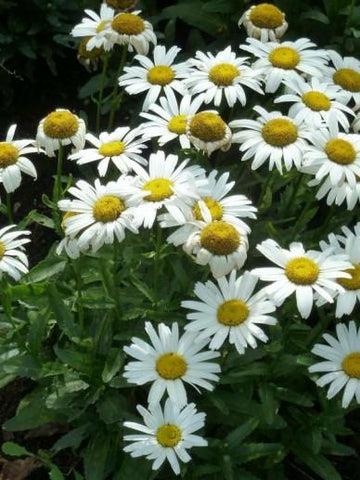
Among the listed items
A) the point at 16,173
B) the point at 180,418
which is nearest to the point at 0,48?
the point at 16,173

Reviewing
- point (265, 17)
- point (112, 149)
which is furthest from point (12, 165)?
point (265, 17)

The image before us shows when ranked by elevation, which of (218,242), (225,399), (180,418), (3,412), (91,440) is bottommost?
(3,412)

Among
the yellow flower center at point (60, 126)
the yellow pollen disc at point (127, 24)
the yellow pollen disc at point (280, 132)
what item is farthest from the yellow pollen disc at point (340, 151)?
the yellow pollen disc at point (127, 24)

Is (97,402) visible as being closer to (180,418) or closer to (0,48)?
(180,418)

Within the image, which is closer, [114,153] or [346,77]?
[114,153]

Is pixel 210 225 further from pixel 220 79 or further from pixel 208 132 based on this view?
pixel 220 79

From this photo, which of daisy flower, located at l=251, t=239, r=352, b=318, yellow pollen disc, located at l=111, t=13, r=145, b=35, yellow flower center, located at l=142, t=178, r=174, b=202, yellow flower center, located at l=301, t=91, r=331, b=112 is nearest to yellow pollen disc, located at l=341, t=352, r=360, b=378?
daisy flower, located at l=251, t=239, r=352, b=318

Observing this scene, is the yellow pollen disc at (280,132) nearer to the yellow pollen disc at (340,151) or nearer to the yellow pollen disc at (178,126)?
the yellow pollen disc at (340,151)
